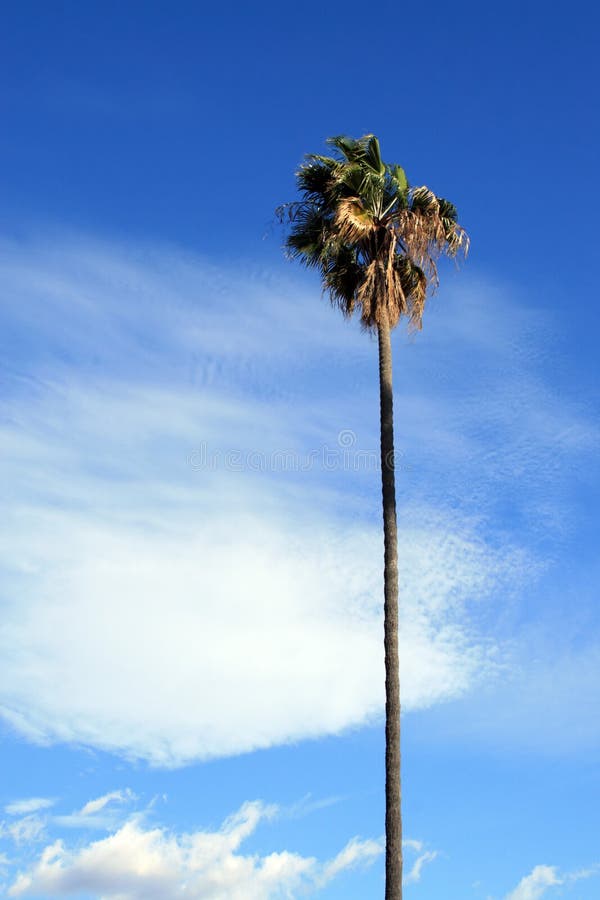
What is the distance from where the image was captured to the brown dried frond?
24.1 meters

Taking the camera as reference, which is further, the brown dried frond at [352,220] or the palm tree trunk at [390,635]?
the brown dried frond at [352,220]

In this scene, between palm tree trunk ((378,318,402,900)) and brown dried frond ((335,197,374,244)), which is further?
brown dried frond ((335,197,374,244))

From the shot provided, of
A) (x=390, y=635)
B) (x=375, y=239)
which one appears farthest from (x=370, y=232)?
(x=390, y=635)

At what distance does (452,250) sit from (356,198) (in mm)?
2856

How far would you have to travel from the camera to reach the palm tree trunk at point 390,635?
18.8 meters

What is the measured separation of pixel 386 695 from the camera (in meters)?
20.2

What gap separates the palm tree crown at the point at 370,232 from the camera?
24453 millimetres

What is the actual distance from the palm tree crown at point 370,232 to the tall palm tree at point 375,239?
1.0 inches

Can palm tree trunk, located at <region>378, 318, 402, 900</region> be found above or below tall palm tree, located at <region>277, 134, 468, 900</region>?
below

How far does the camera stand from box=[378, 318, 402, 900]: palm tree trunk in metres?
18.8

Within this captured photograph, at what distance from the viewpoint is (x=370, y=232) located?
24.5m

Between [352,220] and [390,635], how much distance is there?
10084 mm

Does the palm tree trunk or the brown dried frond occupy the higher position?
the brown dried frond

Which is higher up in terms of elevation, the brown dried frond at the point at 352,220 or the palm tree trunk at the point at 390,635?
the brown dried frond at the point at 352,220
